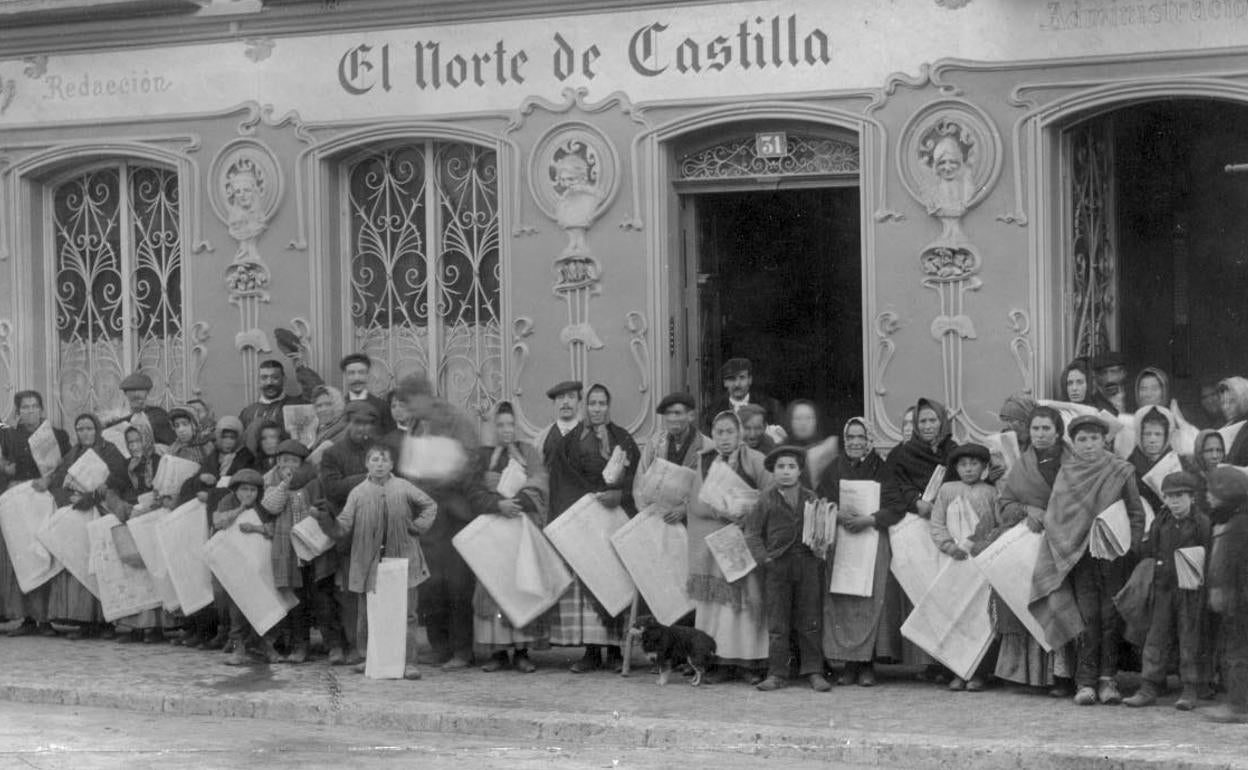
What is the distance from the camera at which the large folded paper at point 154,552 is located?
15.4 metres

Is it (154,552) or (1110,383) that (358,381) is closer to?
(154,552)

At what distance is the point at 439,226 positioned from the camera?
1667 cm

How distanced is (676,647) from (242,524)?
3.01m

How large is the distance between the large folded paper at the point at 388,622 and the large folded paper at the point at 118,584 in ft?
7.47

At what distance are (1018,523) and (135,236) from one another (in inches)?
297

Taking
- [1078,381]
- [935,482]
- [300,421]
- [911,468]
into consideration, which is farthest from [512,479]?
[1078,381]

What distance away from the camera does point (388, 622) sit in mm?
13875

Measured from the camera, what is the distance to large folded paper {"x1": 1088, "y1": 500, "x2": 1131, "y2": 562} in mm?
12547

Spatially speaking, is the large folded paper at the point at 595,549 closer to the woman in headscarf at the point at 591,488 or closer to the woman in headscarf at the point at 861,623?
the woman in headscarf at the point at 591,488

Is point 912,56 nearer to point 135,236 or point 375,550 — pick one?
point 375,550

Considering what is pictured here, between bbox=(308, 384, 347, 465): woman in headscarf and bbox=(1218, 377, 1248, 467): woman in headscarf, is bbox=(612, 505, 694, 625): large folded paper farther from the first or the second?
bbox=(1218, 377, 1248, 467): woman in headscarf

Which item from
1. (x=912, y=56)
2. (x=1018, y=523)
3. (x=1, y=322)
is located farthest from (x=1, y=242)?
(x=1018, y=523)

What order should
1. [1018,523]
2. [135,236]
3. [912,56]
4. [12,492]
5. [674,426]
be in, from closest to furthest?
[1018,523]
[674,426]
[912,56]
[12,492]
[135,236]

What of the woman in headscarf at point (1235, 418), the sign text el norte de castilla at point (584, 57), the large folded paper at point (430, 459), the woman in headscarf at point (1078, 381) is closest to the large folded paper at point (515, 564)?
the large folded paper at point (430, 459)
